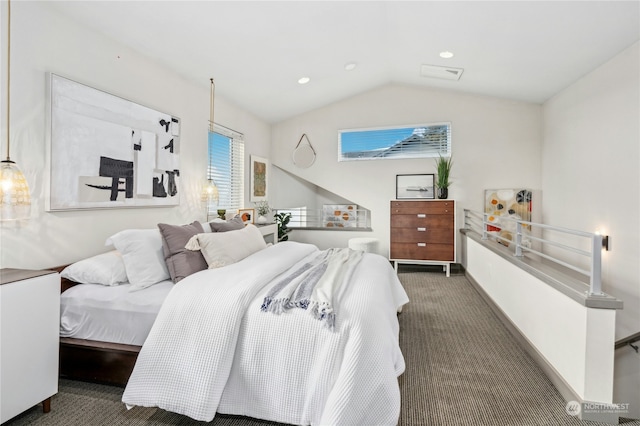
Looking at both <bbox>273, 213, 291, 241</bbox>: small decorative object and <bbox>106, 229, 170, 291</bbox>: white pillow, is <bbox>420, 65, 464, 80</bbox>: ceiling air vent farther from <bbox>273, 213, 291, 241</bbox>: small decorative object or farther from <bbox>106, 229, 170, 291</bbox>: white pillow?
<bbox>106, 229, 170, 291</bbox>: white pillow

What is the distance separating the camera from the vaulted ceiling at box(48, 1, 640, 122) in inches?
104

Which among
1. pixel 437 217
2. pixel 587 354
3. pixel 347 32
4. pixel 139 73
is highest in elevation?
pixel 347 32

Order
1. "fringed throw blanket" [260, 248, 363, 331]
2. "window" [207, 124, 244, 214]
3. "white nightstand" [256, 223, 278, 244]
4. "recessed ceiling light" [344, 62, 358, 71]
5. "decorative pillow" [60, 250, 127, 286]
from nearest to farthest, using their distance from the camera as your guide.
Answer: "fringed throw blanket" [260, 248, 363, 331], "decorative pillow" [60, 250, 127, 286], "window" [207, 124, 244, 214], "recessed ceiling light" [344, 62, 358, 71], "white nightstand" [256, 223, 278, 244]

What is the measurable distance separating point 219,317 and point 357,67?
3.92m

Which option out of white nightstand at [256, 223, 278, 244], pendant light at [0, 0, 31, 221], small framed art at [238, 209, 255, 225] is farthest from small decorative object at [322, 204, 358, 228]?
pendant light at [0, 0, 31, 221]

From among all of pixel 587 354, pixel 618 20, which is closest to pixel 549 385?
pixel 587 354

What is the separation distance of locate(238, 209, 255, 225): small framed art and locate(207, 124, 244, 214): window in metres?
0.20

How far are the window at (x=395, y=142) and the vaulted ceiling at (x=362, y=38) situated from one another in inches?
35.5

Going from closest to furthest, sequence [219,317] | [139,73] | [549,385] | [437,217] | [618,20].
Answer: [219,317], [549,385], [618,20], [139,73], [437,217]

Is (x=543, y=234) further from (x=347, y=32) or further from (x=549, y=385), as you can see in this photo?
(x=347, y=32)

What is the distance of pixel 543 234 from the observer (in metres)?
4.66

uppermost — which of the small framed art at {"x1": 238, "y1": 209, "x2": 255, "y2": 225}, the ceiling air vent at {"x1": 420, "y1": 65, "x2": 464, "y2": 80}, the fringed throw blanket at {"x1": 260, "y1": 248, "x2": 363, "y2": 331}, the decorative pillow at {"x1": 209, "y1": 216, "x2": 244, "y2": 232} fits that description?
the ceiling air vent at {"x1": 420, "y1": 65, "x2": 464, "y2": 80}

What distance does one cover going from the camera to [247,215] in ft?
15.5

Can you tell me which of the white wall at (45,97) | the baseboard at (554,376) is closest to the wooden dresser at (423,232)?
the baseboard at (554,376)
